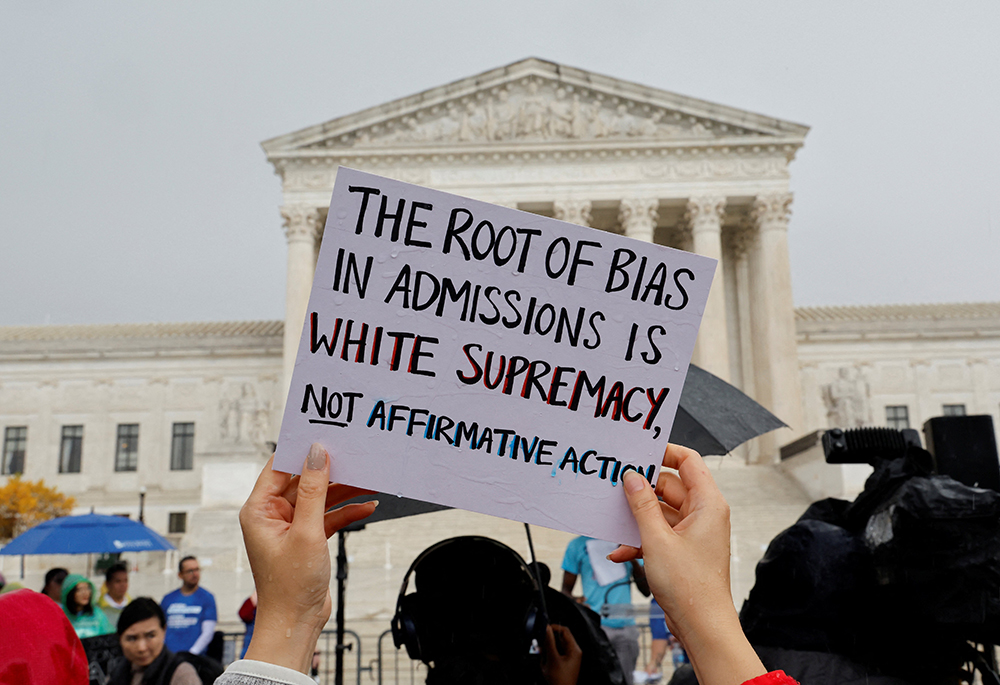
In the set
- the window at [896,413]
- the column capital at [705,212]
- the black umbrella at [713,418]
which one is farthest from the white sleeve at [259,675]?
the window at [896,413]

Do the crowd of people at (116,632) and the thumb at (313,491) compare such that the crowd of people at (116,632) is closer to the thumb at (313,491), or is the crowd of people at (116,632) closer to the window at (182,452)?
the thumb at (313,491)

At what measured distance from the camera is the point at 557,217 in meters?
36.2

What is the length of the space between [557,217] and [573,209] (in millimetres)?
2845

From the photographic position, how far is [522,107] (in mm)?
34938

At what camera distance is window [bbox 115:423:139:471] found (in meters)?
40.1

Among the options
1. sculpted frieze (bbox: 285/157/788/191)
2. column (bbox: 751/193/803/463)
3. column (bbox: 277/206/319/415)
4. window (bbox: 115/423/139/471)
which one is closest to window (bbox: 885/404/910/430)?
column (bbox: 751/193/803/463)

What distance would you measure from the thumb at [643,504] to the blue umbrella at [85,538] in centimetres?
1024

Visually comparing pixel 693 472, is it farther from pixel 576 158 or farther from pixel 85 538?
pixel 576 158

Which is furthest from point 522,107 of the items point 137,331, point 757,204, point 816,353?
point 137,331

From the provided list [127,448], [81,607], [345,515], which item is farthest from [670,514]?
[127,448]

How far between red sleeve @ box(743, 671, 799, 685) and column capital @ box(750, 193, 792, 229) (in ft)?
110

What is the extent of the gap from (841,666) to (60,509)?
39.4m

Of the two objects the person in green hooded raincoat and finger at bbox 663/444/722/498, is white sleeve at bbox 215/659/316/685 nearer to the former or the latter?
finger at bbox 663/444/722/498

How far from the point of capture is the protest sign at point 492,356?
1.62m
